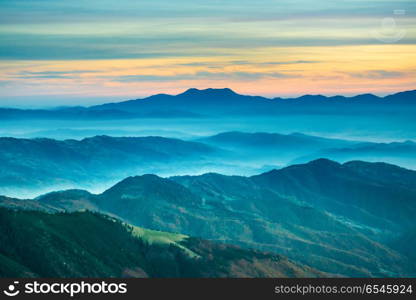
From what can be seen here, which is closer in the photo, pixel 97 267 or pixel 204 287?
pixel 204 287

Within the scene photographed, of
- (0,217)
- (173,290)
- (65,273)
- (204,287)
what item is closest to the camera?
(173,290)

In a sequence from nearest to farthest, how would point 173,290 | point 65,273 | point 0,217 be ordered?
point 173,290
point 65,273
point 0,217

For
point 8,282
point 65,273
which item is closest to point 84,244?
point 65,273

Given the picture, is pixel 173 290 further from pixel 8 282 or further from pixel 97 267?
pixel 97 267

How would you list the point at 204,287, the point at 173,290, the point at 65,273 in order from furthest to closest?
the point at 65,273 < the point at 204,287 < the point at 173,290

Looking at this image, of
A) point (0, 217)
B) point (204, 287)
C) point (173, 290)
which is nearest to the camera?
point (173, 290)

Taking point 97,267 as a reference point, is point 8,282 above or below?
above

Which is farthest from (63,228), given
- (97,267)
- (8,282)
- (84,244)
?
(8,282)

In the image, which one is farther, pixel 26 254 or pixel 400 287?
pixel 26 254

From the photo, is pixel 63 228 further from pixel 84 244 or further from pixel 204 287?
pixel 204 287
